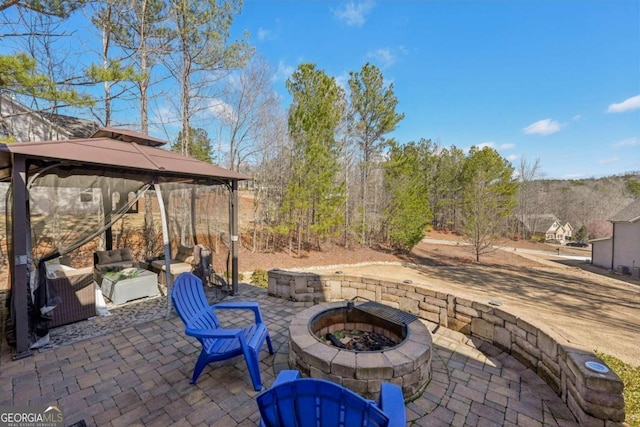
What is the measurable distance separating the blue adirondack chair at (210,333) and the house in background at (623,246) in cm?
2019

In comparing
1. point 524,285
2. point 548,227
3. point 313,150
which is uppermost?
point 313,150

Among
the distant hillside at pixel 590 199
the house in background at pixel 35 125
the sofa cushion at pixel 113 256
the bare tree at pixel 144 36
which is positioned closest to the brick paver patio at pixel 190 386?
the sofa cushion at pixel 113 256

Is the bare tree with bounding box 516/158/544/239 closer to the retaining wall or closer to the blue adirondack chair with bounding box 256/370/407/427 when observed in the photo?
the retaining wall

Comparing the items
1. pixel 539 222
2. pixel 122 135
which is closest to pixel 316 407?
pixel 122 135

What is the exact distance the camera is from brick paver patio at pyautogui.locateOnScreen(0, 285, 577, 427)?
220 centimetres

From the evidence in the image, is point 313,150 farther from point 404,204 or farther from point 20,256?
point 20,256

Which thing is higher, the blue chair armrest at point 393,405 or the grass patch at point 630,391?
the blue chair armrest at point 393,405

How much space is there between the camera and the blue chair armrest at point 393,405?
1.40m

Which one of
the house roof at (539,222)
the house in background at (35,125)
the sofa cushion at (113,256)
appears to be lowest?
the house roof at (539,222)

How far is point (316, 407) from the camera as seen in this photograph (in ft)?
4.43

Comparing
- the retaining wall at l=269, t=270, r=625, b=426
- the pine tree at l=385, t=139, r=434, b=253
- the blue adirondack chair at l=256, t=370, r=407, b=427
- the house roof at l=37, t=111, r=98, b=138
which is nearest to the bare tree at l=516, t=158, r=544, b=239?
the pine tree at l=385, t=139, r=434, b=253

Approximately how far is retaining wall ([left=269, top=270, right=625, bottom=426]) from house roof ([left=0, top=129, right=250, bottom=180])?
2.54 meters

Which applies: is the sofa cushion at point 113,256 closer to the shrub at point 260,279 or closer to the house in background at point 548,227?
the shrub at point 260,279

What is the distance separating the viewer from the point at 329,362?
7.82 feet
